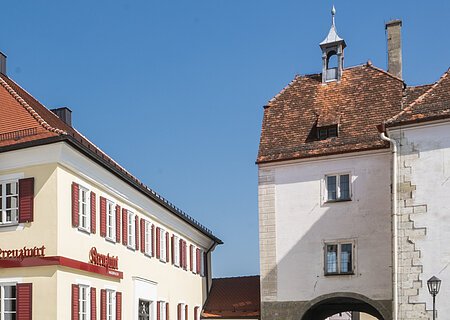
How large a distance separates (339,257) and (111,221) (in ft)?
31.5

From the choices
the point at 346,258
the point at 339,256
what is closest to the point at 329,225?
the point at 339,256

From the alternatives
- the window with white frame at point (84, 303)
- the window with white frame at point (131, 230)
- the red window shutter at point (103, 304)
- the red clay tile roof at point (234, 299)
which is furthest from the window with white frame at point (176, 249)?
the window with white frame at point (84, 303)

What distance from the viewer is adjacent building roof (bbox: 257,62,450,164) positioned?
30578mm

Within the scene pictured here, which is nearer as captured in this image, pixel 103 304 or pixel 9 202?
pixel 9 202

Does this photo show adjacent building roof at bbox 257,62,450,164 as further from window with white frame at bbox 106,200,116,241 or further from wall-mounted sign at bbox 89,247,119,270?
wall-mounted sign at bbox 89,247,119,270

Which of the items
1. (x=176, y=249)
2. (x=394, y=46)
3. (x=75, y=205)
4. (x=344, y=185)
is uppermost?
(x=394, y=46)

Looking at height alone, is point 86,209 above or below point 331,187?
below

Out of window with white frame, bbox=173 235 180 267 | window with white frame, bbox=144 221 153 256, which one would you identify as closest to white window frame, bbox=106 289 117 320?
window with white frame, bbox=144 221 153 256

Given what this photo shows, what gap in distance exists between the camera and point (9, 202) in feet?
75.3

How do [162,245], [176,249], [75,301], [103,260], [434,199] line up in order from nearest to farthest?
[75,301] → [434,199] → [103,260] → [162,245] → [176,249]

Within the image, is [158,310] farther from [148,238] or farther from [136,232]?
[136,232]

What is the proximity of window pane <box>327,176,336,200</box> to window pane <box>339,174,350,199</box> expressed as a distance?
311 mm

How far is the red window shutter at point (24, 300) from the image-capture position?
850 inches

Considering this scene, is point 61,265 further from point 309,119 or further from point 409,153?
point 309,119
